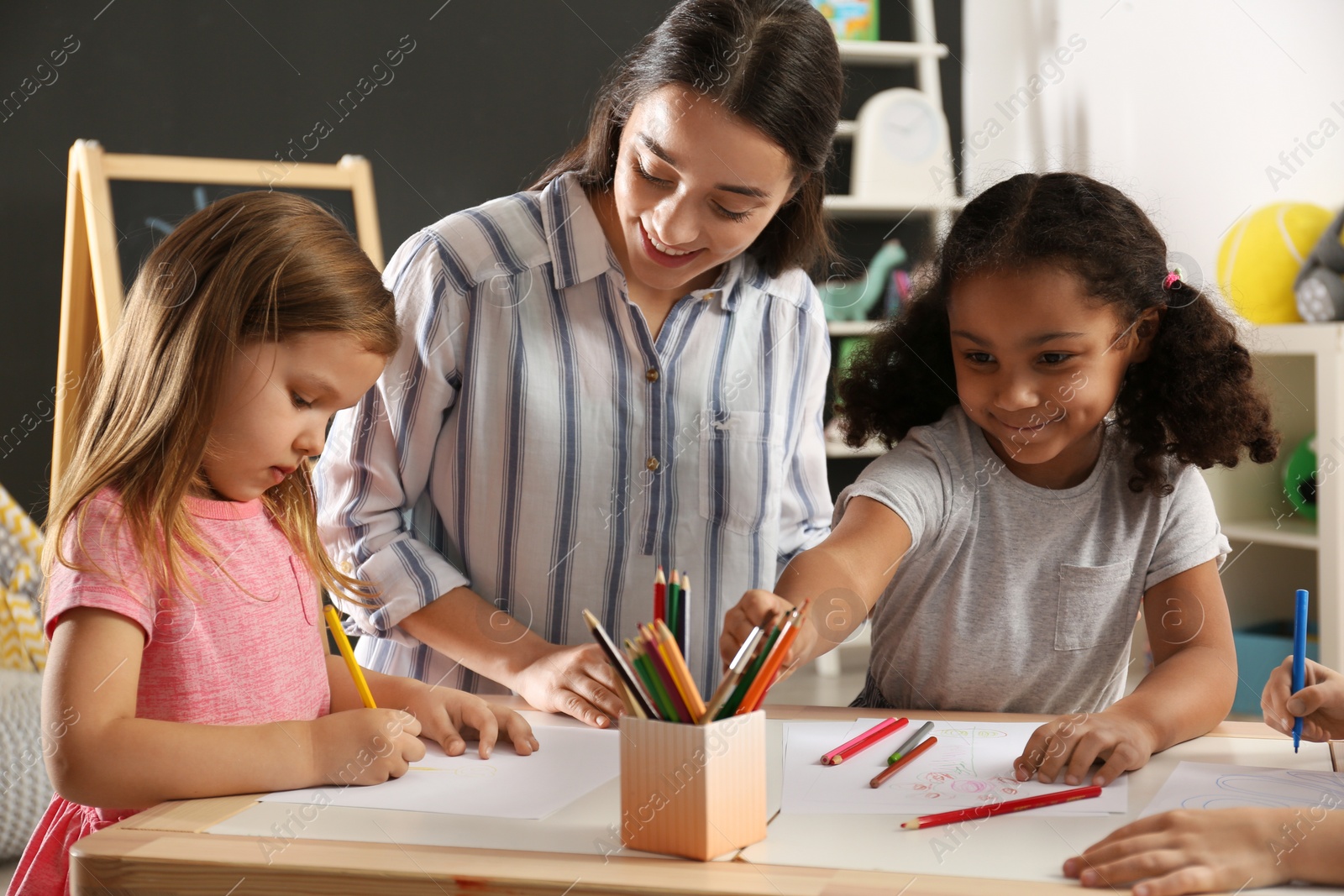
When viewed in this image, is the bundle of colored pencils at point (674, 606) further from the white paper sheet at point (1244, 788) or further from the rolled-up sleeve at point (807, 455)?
the rolled-up sleeve at point (807, 455)

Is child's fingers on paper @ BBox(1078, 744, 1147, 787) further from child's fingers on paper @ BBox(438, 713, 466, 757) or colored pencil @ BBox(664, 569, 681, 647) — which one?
child's fingers on paper @ BBox(438, 713, 466, 757)

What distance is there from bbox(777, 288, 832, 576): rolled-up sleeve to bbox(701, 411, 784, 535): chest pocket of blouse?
0.25ft

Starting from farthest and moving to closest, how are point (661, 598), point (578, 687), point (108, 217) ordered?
point (108, 217) < point (578, 687) < point (661, 598)

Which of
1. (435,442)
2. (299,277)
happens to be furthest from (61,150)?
(299,277)

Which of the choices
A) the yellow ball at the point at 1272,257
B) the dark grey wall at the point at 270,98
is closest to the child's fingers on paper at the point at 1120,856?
the yellow ball at the point at 1272,257

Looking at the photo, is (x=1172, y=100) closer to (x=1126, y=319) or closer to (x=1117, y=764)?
(x=1126, y=319)

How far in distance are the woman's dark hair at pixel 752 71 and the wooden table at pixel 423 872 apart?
0.66 m

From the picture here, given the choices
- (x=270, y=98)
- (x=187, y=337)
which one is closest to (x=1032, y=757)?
(x=187, y=337)

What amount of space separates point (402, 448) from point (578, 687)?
0.35 metres

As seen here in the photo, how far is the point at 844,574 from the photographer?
3.34 ft

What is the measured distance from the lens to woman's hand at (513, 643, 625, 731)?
95cm

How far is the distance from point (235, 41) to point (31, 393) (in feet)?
2.85

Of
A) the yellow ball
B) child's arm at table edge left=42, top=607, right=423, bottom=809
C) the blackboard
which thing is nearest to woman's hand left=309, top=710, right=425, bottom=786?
child's arm at table edge left=42, top=607, right=423, bottom=809

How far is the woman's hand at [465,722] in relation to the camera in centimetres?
90
